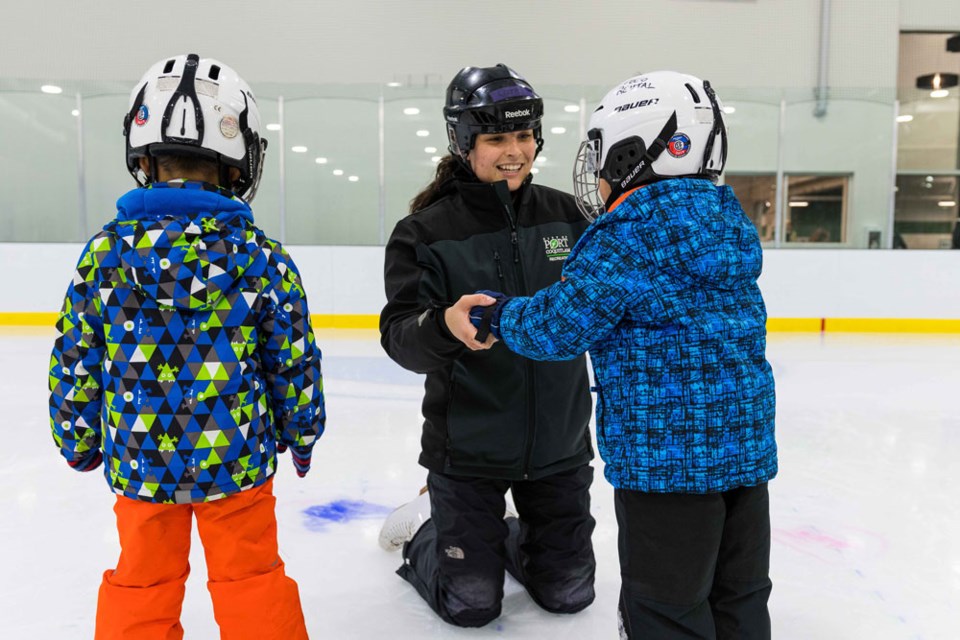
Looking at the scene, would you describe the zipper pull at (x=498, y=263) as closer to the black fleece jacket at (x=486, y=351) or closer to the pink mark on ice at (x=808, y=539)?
the black fleece jacket at (x=486, y=351)

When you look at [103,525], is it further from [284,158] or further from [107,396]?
[284,158]

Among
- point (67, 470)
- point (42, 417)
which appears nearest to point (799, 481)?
point (67, 470)

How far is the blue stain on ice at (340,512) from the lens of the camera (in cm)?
216

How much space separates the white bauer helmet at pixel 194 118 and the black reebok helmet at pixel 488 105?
0.49 m

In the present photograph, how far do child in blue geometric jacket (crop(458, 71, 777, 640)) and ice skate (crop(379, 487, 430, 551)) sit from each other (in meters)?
0.86

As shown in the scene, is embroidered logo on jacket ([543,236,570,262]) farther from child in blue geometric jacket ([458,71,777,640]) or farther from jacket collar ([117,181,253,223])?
jacket collar ([117,181,253,223])

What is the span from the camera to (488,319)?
121 cm

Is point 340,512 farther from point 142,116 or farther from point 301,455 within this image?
point 142,116

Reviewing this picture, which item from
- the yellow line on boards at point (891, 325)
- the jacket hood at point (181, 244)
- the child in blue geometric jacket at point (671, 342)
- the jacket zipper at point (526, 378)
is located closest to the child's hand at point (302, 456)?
the jacket hood at point (181, 244)

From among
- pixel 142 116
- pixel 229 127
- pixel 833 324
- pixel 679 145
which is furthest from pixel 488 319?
pixel 833 324

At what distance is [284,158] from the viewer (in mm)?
7062

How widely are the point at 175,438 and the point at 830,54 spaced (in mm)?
9704

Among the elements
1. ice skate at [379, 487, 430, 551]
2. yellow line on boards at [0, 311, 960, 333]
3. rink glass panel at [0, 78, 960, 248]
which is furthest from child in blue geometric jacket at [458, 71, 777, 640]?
rink glass panel at [0, 78, 960, 248]

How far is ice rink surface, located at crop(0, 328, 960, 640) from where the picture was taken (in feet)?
5.35
